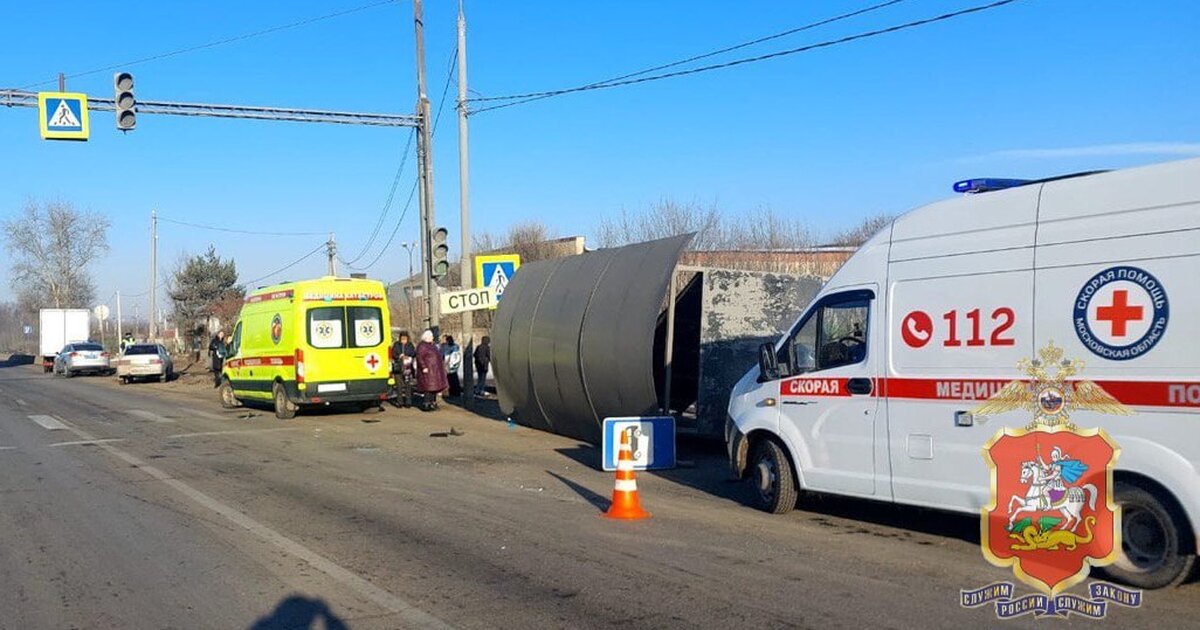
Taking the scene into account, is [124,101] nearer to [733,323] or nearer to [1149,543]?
[733,323]

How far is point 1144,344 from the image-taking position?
6.46 meters

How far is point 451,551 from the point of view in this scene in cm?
782

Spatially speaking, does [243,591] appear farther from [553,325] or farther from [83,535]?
[553,325]

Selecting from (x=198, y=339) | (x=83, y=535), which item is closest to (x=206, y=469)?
(x=83, y=535)

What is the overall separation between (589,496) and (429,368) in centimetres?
1052

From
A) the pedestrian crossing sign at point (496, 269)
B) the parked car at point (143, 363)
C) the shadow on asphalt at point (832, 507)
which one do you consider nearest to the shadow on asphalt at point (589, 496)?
the shadow on asphalt at point (832, 507)

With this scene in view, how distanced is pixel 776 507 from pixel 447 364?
15.6m

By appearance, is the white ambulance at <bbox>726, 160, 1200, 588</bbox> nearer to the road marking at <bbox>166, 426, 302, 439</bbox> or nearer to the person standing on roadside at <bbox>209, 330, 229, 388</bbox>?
the road marking at <bbox>166, 426, 302, 439</bbox>

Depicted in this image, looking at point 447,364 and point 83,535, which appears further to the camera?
point 447,364

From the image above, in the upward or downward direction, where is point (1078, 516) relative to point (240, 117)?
downward

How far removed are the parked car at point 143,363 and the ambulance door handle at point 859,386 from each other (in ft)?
104

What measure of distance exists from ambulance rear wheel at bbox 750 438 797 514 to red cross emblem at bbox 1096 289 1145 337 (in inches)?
127

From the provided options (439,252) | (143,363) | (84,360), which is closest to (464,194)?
(439,252)

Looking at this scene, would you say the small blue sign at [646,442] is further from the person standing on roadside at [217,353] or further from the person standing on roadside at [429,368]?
the person standing on roadside at [217,353]
